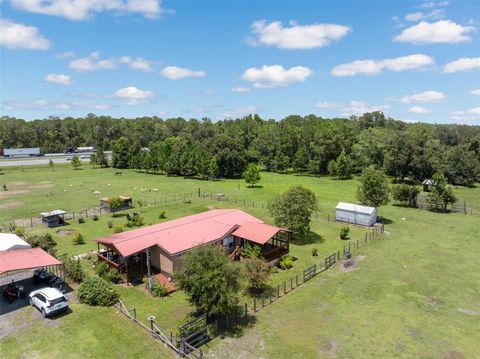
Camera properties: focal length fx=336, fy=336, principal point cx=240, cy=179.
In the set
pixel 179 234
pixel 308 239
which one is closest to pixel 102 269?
pixel 179 234

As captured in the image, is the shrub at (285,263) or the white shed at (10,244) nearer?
the white shed at (10,244)

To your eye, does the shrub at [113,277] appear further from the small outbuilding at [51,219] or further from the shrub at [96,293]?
the small outbuilding at [51,219]

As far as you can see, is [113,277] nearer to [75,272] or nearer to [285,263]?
[75,272]

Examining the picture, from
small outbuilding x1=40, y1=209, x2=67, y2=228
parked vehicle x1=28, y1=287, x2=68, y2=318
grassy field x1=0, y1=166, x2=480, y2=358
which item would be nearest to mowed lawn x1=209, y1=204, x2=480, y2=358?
grassy field x1=0, y1=166, x2=480, y2=358

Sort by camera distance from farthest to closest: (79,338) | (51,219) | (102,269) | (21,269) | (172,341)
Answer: (51,219) < (102,269) < (21,269) < (79,338) < (172,341)

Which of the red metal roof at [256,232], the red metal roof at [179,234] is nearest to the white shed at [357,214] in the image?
the red metal roof at [179,234]

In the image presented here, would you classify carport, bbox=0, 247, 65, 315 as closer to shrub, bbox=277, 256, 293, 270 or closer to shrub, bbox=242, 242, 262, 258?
shrub, bbox=242, 242, 262, 258

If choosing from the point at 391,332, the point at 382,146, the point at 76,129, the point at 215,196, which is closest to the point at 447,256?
the point at 391,332
